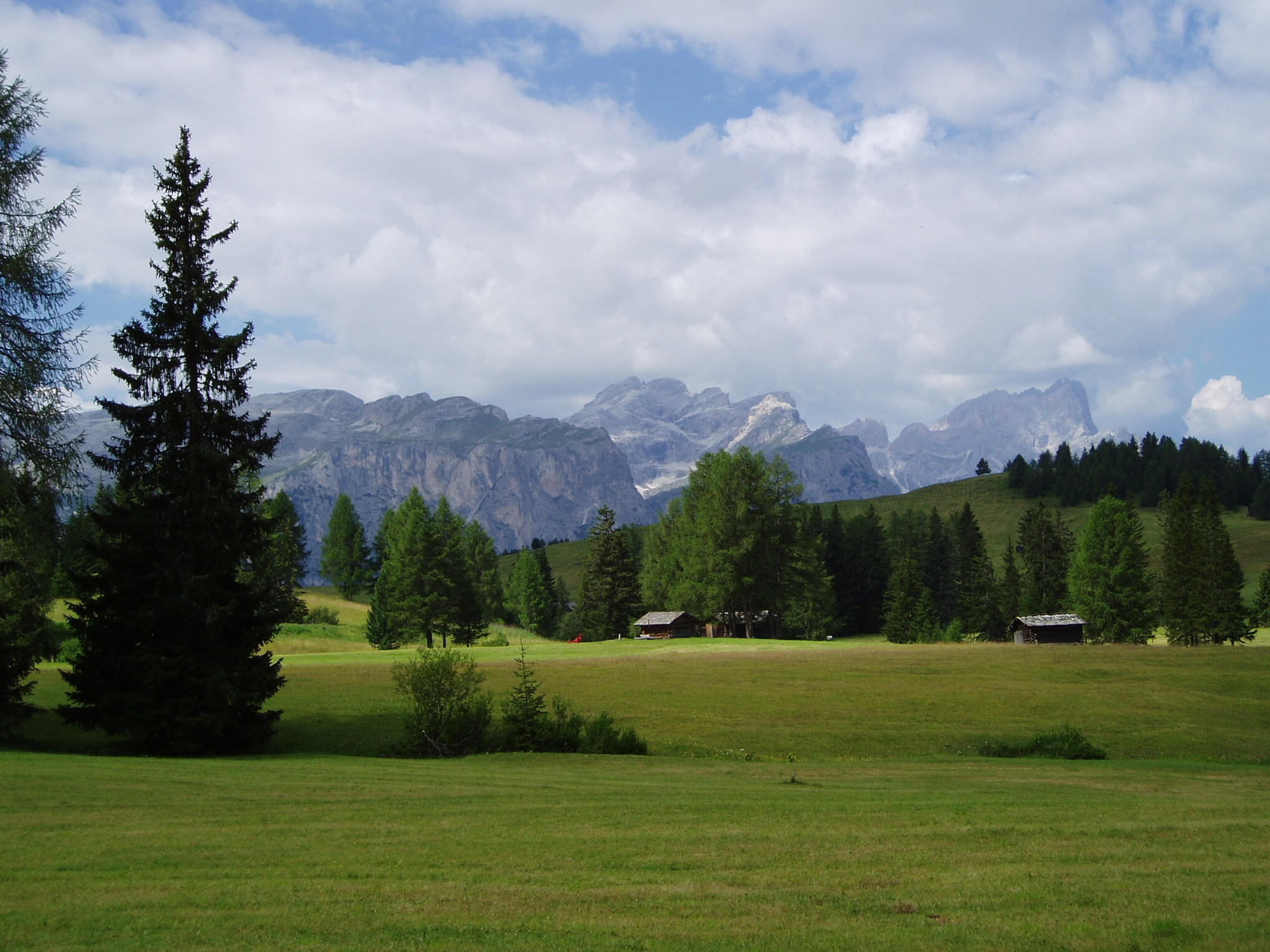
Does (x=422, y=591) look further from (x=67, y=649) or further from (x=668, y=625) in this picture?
(x=67, y=649)

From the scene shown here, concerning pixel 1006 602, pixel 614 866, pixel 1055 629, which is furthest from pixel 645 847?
pixel 1006 602

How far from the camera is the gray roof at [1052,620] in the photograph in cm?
8644

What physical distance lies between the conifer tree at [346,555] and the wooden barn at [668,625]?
56.2 m

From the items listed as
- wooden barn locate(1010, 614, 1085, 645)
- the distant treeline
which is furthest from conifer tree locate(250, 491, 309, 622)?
the distant treeline

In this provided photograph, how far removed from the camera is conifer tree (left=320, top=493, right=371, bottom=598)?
139375 mm

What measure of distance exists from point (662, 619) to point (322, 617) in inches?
1408

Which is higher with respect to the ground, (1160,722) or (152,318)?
(152,318)

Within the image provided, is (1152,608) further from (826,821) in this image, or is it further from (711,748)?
(826,821)

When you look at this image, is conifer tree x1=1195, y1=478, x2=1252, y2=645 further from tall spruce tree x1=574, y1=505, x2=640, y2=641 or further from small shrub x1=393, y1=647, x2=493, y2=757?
small shrub x1=393, y1=647, x2=493, y2=757

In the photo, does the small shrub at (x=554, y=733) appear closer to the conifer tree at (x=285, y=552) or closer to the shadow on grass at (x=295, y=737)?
the shadow on grass at (x=295, y=737)

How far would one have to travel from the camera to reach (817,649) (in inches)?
2840

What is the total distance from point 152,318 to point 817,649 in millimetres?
53789

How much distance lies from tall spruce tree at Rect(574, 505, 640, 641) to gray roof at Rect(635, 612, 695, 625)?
8.17 feet

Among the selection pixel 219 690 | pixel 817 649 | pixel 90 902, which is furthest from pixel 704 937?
pixel 817 649
